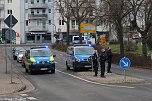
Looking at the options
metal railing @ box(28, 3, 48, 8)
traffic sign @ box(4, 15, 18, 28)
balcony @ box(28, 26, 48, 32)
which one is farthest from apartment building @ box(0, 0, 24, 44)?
traffic sign @ box(4, 15, 18, 28)

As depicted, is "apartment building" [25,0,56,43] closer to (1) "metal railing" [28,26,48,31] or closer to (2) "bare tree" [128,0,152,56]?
(1) "metal railing" [28,26,48,31]

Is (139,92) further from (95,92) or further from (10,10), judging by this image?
(10,10)

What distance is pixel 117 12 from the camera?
Result: 43438 mm

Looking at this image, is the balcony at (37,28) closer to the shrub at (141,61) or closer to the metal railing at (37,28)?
the metal railing at (37,28)

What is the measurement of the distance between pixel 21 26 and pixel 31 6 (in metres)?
5.93

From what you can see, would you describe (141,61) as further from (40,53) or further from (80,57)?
(40,53)

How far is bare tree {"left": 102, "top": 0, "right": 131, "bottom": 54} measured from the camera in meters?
43.3

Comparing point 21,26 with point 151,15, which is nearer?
point 151,15

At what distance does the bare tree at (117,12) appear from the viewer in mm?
43312

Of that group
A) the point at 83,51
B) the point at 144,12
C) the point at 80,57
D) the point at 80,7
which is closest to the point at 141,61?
the point at 144,12

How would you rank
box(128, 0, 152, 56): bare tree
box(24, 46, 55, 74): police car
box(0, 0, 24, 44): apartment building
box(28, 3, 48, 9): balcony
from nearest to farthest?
1. box(24, 46, 55, 74): police car
2. box(128, 0, 152, 56): bare tree
3. box(0, 0, 24, 44): apartment building
4. box(28, 3, 48, 9): balcony

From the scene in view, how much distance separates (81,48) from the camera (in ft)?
112

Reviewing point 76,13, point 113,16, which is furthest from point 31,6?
point 113,16

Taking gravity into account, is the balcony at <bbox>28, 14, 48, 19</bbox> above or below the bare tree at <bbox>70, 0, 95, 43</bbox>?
above
